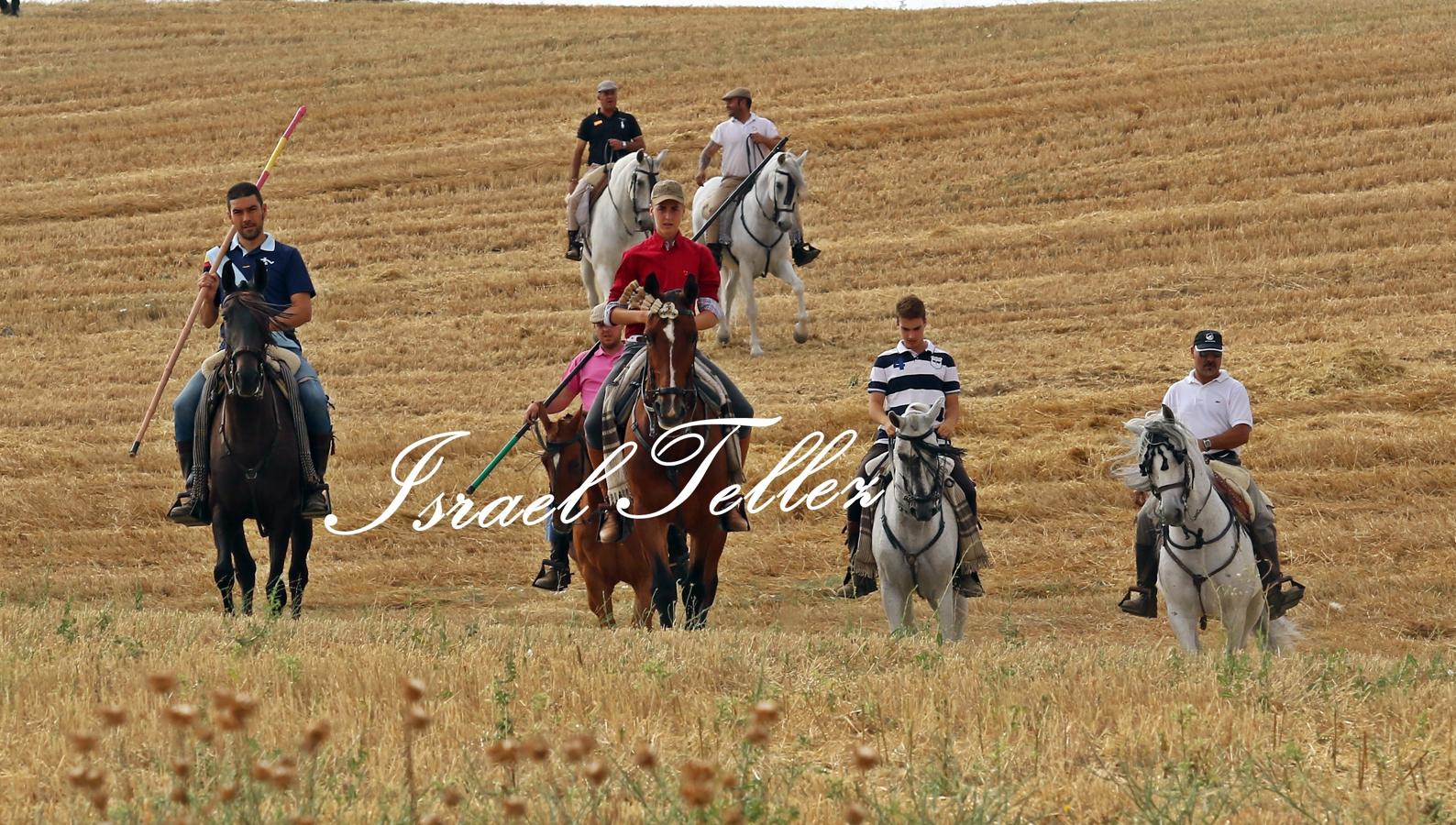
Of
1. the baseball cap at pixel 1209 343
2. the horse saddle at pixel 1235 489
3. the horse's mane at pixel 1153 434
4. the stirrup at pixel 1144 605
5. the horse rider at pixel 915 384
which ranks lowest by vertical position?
the stirrup at pixel 1144 605

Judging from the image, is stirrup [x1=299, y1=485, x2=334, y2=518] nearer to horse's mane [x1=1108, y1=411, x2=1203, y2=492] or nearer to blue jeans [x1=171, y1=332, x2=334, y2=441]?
blue jeans [x1=171, y1=332, x2=334, y2=441]

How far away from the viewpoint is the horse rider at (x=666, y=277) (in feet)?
35.9

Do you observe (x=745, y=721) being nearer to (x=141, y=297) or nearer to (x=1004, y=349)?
(x=1004, y=349)

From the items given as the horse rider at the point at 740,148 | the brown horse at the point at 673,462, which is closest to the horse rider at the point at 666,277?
the brown horse at the point at 673,462

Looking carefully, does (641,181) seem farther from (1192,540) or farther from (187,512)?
(1192,540)

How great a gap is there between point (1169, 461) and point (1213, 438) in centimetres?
89

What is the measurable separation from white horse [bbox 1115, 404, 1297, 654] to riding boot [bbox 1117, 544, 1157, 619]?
0.30 m

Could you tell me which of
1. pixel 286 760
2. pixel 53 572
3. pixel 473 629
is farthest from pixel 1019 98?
pixel 286 760

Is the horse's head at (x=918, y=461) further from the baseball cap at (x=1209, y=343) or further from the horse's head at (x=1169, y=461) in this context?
the baseball cap at (x=1209, y=343)

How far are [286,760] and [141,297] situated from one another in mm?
22061

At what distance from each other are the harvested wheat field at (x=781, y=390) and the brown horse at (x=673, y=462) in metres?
0.86

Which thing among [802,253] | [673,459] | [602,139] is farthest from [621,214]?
[673,459]

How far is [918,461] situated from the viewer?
1030 cm

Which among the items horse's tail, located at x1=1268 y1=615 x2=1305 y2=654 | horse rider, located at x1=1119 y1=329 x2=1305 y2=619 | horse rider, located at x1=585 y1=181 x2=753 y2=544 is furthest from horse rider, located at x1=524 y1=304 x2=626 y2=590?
horse's tail, located at x1=1268 y1=615 x2=1305 y2=654
